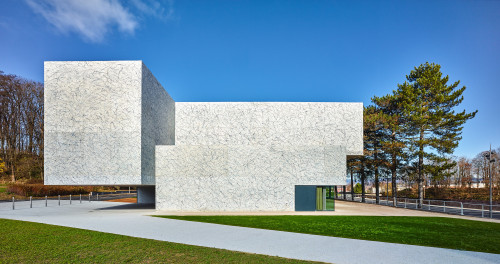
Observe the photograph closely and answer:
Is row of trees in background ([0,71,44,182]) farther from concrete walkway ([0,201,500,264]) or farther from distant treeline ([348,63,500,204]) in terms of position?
distant treeline ([348,63,500,204])

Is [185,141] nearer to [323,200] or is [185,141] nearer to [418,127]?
[323,200]

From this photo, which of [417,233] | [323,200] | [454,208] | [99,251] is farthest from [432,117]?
[99,251]

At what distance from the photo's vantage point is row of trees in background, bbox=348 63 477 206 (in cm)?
2427

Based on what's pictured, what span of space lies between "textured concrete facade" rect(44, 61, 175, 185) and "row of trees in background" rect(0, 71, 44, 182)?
88.3 feet

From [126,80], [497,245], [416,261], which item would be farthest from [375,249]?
[126,80]

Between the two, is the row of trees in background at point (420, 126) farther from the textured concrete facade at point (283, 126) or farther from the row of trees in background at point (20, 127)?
the row of trees in background at point (20, 127)

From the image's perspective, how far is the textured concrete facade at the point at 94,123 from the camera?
1789 centimetres

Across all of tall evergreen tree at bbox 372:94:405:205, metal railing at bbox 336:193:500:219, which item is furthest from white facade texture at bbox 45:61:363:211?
metal railing at bbox 336:193:500:219

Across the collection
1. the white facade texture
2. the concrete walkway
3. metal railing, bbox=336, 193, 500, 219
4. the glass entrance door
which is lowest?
metal railing, bbox=336, 193, 500, 219

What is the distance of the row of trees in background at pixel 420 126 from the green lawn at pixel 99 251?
21.1 m

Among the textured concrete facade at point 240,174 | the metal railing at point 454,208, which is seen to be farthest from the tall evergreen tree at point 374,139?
the textured concrete facade at point 240,174

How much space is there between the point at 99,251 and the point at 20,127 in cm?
4319

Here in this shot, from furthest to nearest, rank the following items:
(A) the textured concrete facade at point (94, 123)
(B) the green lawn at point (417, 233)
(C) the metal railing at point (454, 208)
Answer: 1. (C) the metal railing at point (454, 208)
2. (A) the textured concrete facade at point (94, 123)
3. (B) the green lawn at point (417, 233)

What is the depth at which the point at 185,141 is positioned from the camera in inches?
894
